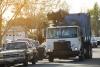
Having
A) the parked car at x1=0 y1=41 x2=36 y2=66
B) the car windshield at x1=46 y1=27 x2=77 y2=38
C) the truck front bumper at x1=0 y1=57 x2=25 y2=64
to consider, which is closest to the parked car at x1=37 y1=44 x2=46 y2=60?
the car windshield at x1=46 y1=27 x2=77 y2=38

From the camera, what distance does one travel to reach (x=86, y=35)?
35.9m

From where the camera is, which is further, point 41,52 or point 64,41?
point 41,52

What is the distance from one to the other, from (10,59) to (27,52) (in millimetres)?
2158

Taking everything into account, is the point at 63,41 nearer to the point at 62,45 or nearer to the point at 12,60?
the point at 62,45

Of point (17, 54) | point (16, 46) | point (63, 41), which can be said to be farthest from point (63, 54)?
point (17, 54)

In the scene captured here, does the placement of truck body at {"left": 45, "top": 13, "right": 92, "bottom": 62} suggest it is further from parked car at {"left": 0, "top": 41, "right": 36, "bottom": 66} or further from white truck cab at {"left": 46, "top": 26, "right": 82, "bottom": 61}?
parked car at {"left": 0, "top": 41, "right": 36, "bottom": 66}

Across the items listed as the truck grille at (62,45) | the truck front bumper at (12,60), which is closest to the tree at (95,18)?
the truck grille at (62,45)

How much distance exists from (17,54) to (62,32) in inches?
249

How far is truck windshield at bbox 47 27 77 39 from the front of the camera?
32.2 meters

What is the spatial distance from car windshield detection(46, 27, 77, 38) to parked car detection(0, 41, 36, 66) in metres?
2.36

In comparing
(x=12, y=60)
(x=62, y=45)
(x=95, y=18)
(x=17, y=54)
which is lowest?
(x=12, y=60)

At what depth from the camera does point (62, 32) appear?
32.3 metres

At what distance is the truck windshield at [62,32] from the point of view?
1267 inches

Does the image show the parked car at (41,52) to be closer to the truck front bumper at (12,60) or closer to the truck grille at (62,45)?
the truck grille at (62,45)
